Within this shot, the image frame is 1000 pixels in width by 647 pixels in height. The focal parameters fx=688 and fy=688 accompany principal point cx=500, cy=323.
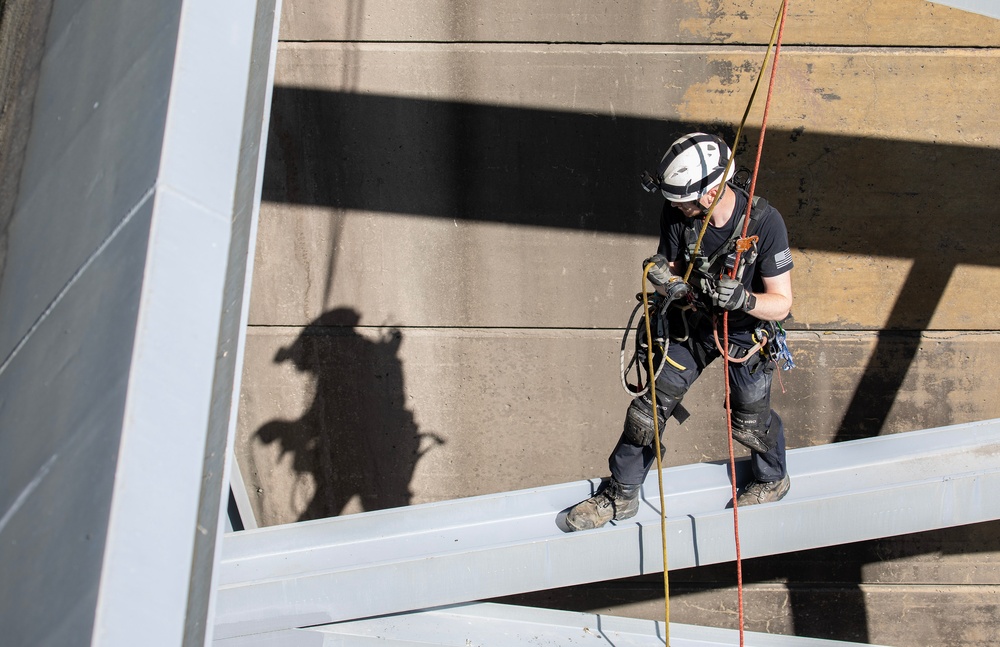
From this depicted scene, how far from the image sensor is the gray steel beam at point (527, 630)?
3227 mm

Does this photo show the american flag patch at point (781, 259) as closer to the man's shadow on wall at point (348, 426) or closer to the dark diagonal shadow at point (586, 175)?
the dark diagonal shadow at point (586, 175)

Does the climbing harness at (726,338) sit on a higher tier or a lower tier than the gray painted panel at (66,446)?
higher

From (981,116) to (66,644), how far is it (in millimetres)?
4917

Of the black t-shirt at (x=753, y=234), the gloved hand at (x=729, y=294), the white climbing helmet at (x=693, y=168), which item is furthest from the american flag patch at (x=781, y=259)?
the white climbing helmet at (x=693, y=168)

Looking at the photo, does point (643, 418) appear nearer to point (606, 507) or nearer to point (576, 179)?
point (606, 507)

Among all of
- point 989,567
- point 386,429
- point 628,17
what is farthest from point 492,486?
point 989,567

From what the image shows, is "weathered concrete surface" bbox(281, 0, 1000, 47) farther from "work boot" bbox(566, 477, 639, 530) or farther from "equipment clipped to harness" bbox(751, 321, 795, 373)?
"work boot" bbox(566, 477, 639, 530)

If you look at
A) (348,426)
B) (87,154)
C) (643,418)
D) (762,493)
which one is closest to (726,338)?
(643,418)

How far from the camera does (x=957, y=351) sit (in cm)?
441

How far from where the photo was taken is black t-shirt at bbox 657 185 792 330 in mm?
2602

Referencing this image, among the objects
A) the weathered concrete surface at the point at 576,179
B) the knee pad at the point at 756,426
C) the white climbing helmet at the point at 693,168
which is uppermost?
the weathered concrete surface at the point at 576,179

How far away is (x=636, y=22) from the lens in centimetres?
403

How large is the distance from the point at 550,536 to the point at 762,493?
95cm

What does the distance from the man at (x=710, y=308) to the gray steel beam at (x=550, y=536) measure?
129mm
